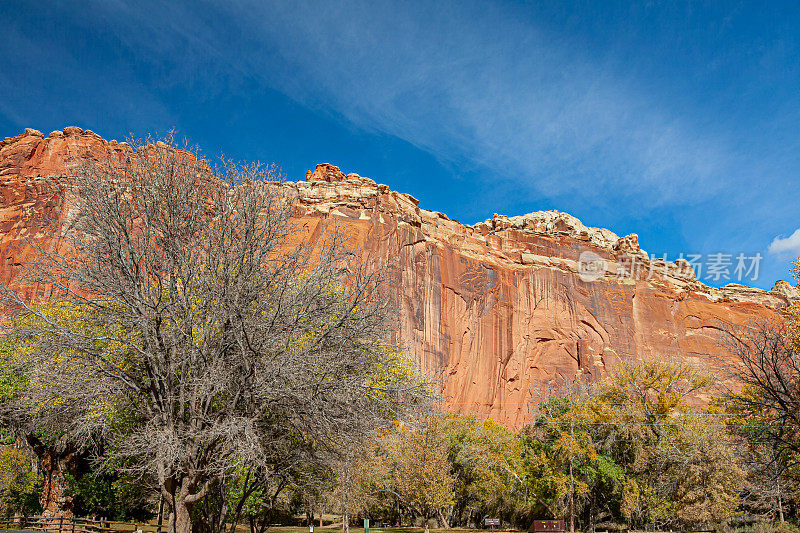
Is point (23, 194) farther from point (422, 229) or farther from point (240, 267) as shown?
point (240, 267)

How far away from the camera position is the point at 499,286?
289 ft

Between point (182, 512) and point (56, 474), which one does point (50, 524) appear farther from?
point (182, 512)

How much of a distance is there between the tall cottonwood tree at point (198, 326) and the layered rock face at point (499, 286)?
5844 centimetres

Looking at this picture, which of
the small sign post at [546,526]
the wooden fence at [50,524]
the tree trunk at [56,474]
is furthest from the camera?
the small sign post at [546,526]

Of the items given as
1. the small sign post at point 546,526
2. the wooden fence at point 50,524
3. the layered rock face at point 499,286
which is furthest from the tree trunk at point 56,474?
the layered rock face at point 499,286

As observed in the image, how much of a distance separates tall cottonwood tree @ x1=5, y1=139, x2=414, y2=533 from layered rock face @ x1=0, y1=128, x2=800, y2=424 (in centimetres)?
5844

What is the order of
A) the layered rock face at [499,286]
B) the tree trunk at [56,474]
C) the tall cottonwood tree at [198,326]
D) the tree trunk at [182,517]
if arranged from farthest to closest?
the layered rock face at [499,286] < the tree trunk at [56,474] < the tree trunk at [182,517] < the tall cottonwood tree at [198,326]

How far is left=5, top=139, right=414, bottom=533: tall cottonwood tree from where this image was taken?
32.3 feet

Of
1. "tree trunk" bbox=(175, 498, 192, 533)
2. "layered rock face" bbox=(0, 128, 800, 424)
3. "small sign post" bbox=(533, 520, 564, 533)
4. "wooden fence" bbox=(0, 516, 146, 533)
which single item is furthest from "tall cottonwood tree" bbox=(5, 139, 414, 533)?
"layered rock face" bbox=(0, 128, 800, 424)

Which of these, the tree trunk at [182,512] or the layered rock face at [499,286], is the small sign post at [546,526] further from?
the layered rock face at [499,286]

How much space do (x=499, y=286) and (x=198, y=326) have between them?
263 ft

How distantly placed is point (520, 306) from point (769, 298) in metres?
58.2

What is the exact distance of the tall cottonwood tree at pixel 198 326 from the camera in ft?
32.3

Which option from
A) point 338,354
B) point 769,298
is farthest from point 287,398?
point 769,298
